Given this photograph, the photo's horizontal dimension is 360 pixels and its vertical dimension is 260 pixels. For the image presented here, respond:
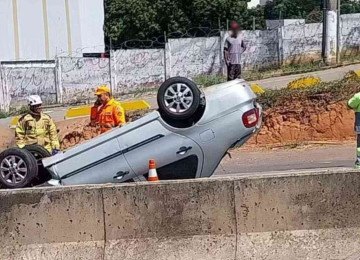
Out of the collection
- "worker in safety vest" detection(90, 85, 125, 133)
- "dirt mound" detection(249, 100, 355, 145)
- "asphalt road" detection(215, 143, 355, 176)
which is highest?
"worker in safety vest" detection(90, 85, 125, 133)

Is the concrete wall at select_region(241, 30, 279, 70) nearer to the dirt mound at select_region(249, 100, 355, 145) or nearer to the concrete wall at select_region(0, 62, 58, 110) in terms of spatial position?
the concrete wall at select_region(0, 62, 58, 110)

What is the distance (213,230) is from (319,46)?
25.7 metres

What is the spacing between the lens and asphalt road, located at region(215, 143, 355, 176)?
13195 millimetres

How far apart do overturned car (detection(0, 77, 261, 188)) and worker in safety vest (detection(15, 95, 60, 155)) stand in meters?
0.99

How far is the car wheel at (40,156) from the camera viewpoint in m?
8.63

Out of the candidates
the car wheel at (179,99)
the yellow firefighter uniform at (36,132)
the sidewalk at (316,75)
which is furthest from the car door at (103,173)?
the sidewalk at (316,75)

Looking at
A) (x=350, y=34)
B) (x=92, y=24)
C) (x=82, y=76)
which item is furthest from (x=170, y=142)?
(x=92, y=24)

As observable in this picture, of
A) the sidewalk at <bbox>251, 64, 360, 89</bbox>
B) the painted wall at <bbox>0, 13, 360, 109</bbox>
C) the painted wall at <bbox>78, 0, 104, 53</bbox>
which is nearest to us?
the sidewalk at <bbox>251, 64, 360, 89</bbox>

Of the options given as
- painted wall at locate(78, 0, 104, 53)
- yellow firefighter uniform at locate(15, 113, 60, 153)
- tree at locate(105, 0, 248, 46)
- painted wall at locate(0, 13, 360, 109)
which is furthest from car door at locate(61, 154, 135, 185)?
tree at locate(105, 0, 248, 46)

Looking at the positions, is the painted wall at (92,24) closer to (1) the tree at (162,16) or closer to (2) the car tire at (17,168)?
(1) the tree at (162,16)

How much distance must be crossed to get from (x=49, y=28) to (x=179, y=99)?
3787 cm

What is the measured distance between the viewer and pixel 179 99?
8.34m


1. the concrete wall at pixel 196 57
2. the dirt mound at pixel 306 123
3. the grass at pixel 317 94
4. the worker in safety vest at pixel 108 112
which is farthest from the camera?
the concrete wall at pixel 196 57

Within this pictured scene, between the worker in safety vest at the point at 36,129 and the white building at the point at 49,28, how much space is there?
3188cm
